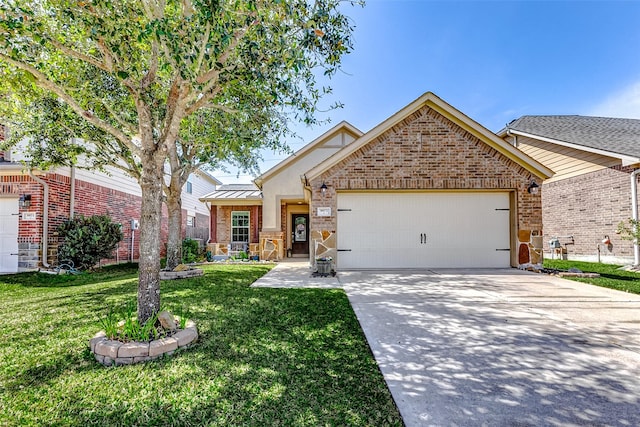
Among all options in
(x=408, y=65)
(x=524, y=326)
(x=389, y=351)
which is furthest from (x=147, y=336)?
(x=408, y=65)

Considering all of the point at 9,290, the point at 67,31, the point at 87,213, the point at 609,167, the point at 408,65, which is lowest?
the point at 9,290

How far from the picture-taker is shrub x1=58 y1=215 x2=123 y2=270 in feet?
30.2

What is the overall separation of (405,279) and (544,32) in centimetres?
1032

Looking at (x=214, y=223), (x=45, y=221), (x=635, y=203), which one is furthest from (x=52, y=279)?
(x=635, y=203)

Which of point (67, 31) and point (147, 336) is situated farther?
point (67, 31)

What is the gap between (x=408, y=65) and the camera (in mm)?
10312

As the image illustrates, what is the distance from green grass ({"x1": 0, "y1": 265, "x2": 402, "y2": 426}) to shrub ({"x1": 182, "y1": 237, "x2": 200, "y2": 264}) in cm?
849

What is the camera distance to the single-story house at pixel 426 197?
8.48 meters

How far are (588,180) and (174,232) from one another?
15.2 m

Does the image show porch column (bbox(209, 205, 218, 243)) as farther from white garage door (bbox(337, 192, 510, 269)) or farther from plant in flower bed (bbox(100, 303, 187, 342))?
plant in flower bed (bbox(100, 303, 187, 342))

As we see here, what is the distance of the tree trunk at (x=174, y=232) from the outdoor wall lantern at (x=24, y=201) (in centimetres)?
465

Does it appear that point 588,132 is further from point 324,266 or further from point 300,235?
point 300,235

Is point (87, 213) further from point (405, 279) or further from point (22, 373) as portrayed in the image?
point (405, 279)

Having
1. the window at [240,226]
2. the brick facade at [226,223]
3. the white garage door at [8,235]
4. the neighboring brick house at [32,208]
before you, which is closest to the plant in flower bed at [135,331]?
the neighboring brick house at [32,208]
